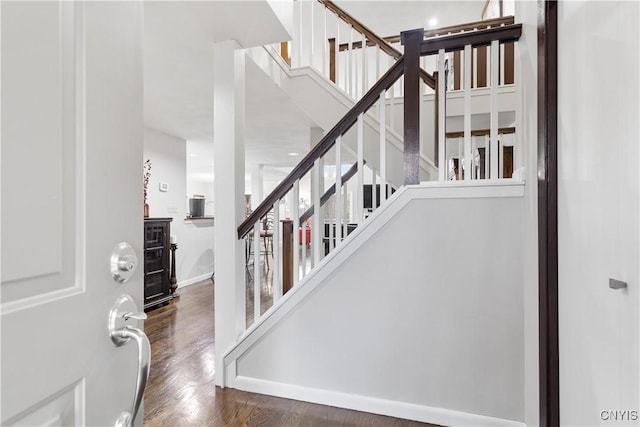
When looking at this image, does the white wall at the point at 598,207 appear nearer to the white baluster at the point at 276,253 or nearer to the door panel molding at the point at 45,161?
the door panel molding at the point at 45,161

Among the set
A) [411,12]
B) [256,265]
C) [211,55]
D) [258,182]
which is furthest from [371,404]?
[258,182]

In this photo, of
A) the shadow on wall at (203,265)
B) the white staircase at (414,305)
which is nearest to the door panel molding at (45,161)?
the white staircase at (414,305)

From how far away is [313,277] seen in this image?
1.96 m

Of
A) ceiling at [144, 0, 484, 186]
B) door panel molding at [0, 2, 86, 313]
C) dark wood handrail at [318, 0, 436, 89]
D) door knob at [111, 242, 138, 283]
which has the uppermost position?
dark wood handrail at [318, 0, 436, 89]

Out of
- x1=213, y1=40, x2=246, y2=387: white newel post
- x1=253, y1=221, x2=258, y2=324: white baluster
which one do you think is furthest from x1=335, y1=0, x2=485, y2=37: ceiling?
x1=253, y1=221, x2=258, y2=324: white baluster

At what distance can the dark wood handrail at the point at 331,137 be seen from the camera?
1.85 meters

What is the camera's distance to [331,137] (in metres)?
1.98

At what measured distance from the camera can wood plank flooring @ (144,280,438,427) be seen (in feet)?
5.90

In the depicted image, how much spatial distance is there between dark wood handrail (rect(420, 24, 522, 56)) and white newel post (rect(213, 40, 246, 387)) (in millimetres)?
1210

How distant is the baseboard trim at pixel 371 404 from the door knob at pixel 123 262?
5.68ft

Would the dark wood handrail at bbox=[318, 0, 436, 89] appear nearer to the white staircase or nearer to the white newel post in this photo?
the white staircase

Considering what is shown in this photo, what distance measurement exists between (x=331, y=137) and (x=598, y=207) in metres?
1.35

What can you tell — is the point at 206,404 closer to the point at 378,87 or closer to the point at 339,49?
the point at 378,87

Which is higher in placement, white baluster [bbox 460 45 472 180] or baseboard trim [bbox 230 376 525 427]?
white baluster [bbox 460 45 472 180]
